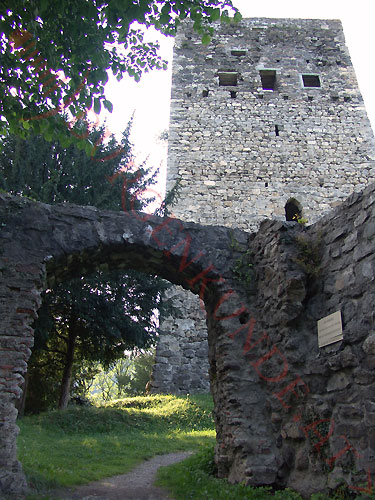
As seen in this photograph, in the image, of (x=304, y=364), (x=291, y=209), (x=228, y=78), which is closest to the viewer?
(x=304, y=364)

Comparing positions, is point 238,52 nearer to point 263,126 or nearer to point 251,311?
point 263,126

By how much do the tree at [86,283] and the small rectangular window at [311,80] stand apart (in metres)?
8.61

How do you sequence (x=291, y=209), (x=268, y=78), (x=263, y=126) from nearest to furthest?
(x=291, y=209) < (x=263, y=126) < (x=268, y=78)

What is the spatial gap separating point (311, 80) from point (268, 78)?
156 centimetres

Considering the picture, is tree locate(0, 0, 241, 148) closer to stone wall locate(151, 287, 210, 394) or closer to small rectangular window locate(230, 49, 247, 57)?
stone wall locate(151, 287, 210, 394)

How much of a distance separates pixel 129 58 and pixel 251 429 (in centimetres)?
461

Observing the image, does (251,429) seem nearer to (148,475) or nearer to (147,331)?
(148,475)

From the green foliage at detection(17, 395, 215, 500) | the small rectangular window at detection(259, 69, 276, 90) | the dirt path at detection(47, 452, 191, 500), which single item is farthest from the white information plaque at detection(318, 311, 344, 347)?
the small rectangular window at detection(259, 69, 276, 90)

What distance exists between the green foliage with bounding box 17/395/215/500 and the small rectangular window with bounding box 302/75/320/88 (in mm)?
11744

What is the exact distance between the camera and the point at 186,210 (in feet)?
42.2

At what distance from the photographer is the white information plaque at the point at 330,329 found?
160 inches

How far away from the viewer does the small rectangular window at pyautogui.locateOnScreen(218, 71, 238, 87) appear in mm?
15469

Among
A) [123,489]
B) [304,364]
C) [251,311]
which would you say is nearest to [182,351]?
[251,311]

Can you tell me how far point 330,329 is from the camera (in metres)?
4.20
